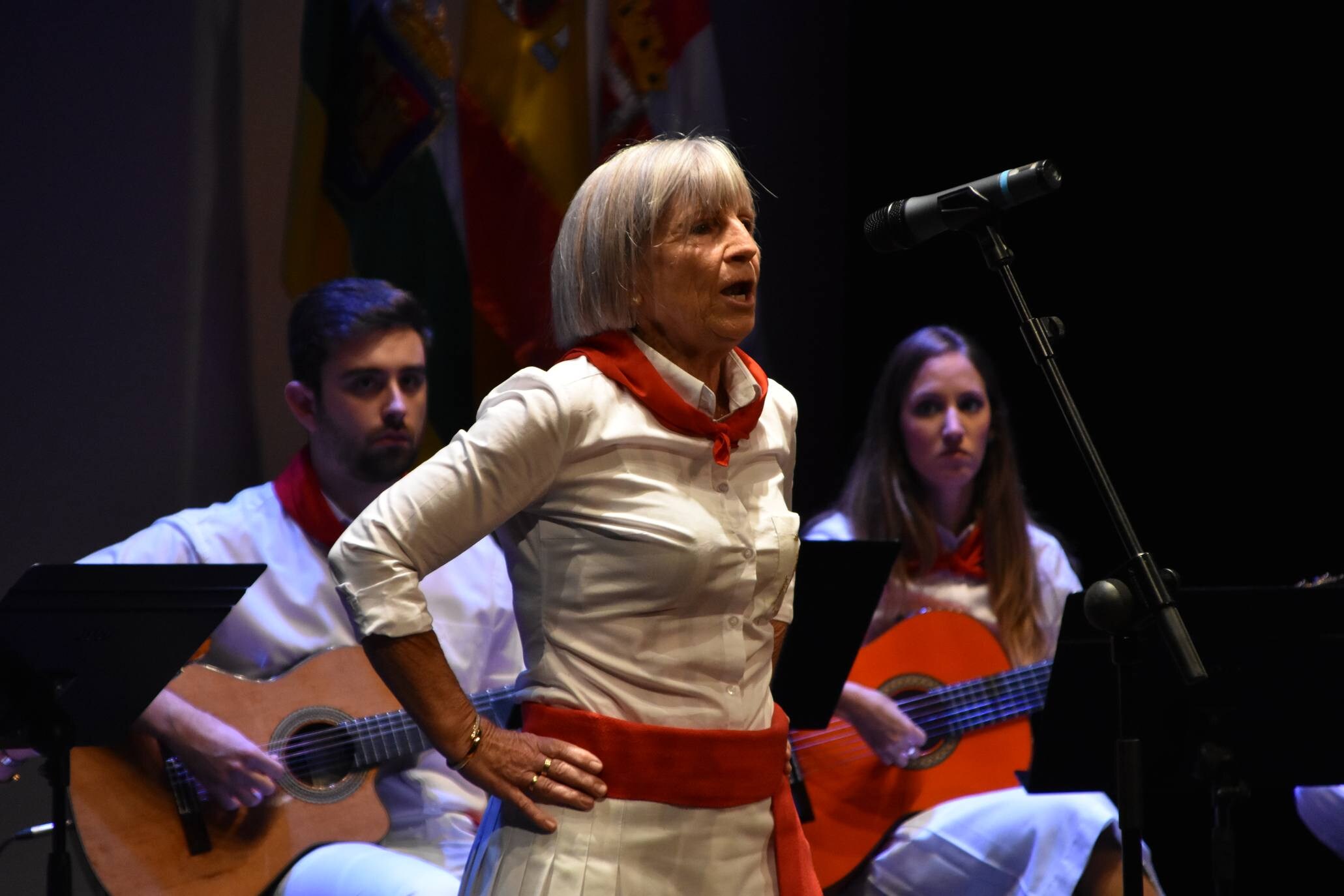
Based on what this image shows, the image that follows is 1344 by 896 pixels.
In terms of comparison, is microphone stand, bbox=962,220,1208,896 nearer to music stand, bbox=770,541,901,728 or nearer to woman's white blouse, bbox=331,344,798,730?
woman's white blouse, bbox=331,344,798,730

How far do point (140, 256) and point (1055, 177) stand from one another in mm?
2736

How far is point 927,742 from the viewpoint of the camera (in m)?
3.57

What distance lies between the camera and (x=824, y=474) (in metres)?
5.07

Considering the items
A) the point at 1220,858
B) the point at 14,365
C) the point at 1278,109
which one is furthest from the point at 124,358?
the point at 1278,109

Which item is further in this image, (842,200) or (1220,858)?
(842,200)

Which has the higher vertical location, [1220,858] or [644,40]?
[644,40]

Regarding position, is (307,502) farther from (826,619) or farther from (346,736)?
(826,619)

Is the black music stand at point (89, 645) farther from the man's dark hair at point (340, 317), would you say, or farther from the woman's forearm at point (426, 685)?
the man's dark hair at point (340, 317)

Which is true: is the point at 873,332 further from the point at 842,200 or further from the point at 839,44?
the point at 839,44

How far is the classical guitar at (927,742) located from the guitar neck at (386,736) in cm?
93

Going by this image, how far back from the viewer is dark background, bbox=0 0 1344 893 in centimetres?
365

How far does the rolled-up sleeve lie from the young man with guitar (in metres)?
1.34

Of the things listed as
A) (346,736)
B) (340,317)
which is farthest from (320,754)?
(340,317)

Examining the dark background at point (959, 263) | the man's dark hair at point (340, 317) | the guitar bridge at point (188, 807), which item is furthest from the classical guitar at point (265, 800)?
the dark background at point (959, 263)
